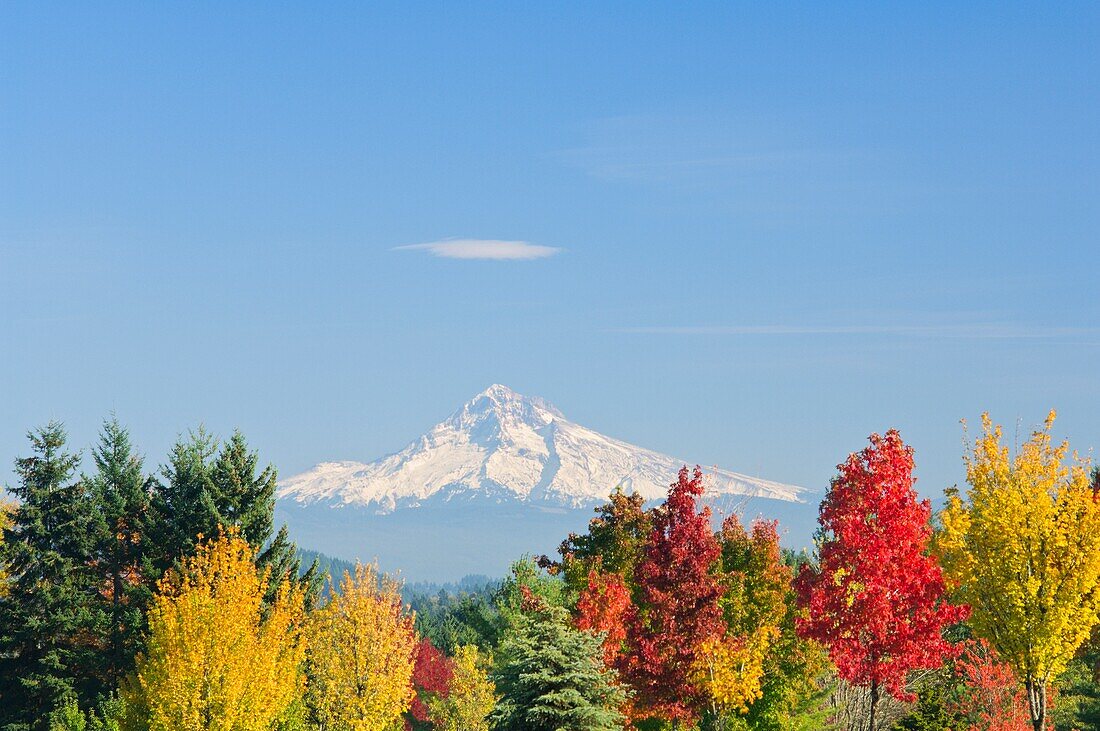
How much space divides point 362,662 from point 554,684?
10.8 m

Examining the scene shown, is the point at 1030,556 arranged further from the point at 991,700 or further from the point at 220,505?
the point at 220,505

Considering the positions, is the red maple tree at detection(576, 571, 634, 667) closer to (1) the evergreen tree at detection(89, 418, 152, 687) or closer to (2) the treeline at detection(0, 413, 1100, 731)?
(2) the treeline at detection(0, 413, 1100, 731)

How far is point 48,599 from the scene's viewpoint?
53.5m

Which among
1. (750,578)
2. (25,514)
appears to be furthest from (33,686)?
(750,578)

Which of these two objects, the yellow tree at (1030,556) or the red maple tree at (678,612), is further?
the red maple tree at (678,612)

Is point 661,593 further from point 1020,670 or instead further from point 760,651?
point 1020,670

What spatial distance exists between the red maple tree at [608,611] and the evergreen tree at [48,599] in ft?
83.1

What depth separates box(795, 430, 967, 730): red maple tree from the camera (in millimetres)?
29703

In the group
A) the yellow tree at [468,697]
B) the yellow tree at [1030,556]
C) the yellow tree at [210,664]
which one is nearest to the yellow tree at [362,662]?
the yellow tree at [210,664]

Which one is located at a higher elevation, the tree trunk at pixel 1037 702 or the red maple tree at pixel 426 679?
the tree trunk at pixel 1037 702

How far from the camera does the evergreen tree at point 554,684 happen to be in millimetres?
30281

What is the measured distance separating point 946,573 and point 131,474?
134ft

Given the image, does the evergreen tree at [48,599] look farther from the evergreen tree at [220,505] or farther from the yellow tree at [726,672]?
the yellow tree at [726,672]

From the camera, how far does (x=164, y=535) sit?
54.6 m
